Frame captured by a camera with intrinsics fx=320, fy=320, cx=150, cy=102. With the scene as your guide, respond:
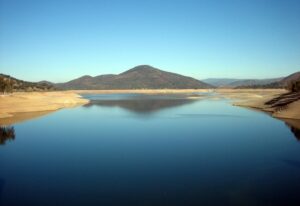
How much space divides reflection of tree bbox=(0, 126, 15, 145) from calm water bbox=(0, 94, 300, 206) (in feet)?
1.74

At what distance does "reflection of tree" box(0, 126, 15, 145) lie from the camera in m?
29.1

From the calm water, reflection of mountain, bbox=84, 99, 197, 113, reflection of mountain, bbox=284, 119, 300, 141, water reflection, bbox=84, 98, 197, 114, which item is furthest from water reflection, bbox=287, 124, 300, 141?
reflection of mountain, bbox=84, 99, 197, 113

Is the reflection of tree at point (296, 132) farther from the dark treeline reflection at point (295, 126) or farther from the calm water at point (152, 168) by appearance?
the calm water at point (152, 168)

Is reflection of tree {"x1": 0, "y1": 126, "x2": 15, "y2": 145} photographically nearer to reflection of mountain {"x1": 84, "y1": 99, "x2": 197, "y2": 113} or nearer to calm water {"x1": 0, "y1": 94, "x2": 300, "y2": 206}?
calm water {"x1": 0, "y1": 94, "x2": 300, "y2": 206}

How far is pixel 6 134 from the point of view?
104ft

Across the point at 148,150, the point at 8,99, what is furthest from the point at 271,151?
the point at 8,99

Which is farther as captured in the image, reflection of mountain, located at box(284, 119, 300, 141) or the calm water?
reflection of mountain, located at box(284, 119, 300, 141)

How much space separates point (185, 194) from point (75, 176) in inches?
247

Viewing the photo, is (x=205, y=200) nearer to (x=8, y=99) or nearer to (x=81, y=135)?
(x=81, y=135)

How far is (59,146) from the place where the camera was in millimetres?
25859

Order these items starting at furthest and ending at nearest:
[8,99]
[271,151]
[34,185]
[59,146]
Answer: [8,99], [59,146], [271,151], [34,185]

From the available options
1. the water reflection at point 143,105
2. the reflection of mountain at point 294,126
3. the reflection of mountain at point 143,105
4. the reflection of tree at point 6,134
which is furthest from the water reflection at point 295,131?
the reflection of mountain at point 143,105

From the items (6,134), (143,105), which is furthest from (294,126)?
(143,105)

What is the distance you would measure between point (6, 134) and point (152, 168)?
19514 millimetres
